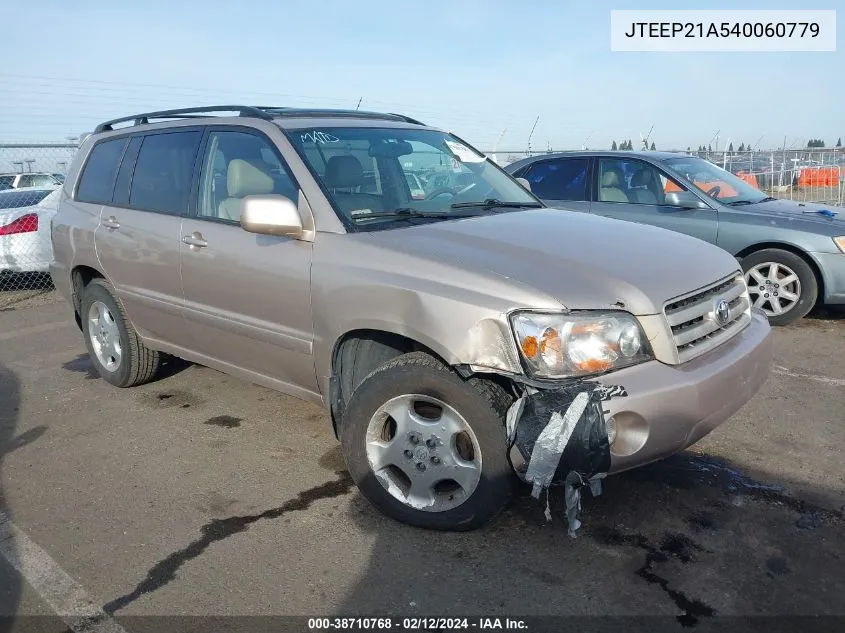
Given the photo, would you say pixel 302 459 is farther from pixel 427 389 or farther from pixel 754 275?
pixel 754 275

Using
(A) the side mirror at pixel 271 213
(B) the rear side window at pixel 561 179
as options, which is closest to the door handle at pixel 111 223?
(A) the side mirror at pixel 271 213

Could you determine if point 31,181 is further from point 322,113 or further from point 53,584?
point 53,584

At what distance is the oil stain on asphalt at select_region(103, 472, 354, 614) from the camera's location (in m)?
2.79

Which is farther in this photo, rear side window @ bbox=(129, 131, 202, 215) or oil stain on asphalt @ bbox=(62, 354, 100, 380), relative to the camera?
oil stain on asphalt @ bbox=(62, 354, 100, 380)

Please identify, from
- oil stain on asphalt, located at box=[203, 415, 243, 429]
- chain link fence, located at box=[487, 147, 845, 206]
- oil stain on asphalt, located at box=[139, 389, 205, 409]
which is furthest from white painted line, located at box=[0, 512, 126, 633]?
chain link fence, located at box=[487, 147, 845, 206]

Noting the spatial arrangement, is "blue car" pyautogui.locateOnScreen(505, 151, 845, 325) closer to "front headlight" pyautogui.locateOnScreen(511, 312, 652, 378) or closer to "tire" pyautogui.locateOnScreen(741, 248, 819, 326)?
"tire" pyautogui.locateOnScreen(741, 248, 819, 326)

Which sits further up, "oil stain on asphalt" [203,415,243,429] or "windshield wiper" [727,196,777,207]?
"windshield wiper" [727,196,777,207]

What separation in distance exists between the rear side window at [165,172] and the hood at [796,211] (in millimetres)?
4978

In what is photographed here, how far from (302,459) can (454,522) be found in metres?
1.22

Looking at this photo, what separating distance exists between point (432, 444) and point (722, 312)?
56.0 inches

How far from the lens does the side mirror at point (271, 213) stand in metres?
3.32

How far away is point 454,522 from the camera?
119 inches

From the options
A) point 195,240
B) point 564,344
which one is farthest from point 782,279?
point 195,240

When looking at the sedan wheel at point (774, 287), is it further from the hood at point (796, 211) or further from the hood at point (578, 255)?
the hood at point (578, 255)
